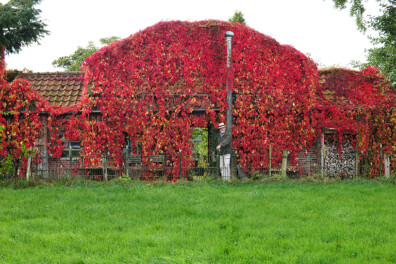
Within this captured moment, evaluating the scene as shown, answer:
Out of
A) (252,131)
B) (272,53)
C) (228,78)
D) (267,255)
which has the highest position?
(272,53)

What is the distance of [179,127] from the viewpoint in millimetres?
12156

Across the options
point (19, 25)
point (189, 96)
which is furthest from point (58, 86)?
point (19, 25)

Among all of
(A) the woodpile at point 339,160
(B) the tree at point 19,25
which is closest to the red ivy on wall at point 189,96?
(A) the woodpile at point 339,160

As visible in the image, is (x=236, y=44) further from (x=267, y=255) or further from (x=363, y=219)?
(x=267, y=255)

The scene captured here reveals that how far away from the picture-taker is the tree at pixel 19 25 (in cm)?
1839

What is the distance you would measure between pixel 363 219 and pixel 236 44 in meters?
7.99

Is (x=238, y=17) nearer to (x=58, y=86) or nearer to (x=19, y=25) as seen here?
(x=19, y=25)

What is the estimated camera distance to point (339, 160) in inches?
518

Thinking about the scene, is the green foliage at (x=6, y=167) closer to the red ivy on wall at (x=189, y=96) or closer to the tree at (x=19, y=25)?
the red ivy on wall at (x=189, y=96)

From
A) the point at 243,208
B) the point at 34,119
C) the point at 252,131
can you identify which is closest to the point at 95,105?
the point at 34,119

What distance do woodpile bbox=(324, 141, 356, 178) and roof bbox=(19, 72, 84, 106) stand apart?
31.3 ft

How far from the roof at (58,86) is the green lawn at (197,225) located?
479cm

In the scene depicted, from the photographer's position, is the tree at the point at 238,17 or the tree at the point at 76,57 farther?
the tree at the point at 76,57

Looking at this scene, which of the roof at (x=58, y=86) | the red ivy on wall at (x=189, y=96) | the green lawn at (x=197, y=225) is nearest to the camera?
the green lawn at (x=197, y=225)
